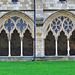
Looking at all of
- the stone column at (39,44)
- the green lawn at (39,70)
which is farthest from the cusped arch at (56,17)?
the green lawn at (39,70)

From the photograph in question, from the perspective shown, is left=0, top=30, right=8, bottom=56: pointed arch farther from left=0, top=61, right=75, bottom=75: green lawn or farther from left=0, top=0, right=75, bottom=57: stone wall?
left=0, top=61, right=75, bottom=75: green lawn

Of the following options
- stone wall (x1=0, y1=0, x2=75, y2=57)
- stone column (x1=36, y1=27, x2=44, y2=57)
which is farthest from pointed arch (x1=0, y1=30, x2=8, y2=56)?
stone column (x1=36, y1=27, x2=44, y2=57)

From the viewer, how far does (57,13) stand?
2098cm

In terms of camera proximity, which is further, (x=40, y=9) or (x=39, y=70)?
(x=40, y=9)

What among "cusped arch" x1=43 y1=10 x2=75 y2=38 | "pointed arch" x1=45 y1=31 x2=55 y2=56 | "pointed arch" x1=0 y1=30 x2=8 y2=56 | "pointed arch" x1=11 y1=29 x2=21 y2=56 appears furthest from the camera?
"pointed arch" x1=45 y1=31 x2=55 y2=56

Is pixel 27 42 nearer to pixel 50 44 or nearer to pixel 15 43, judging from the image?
pixel 15 43

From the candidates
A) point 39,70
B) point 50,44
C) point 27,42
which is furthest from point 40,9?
point 39,70

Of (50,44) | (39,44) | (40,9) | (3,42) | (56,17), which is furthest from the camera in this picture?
(50,44)

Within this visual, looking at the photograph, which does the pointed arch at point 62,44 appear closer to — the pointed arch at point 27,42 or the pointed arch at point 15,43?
the pointed arch at point 27,42

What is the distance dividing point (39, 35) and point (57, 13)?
2.40 m

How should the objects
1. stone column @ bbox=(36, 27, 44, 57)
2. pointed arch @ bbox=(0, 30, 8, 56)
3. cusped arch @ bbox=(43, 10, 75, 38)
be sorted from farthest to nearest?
1. pointed arch @ bbox=(0, 30, 8, 56)
2. cusped arch @ bbox=(43, 10, 75, 38)
3. stone column @ bbox=(36, 27, 44, 57)

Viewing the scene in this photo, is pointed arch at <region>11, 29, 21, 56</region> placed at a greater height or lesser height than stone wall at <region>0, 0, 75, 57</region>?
lesser

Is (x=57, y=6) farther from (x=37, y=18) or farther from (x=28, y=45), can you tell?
(x=28, y=45)

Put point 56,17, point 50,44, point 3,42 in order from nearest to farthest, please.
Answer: point 56,17 → point 3,42 → point 50,44
